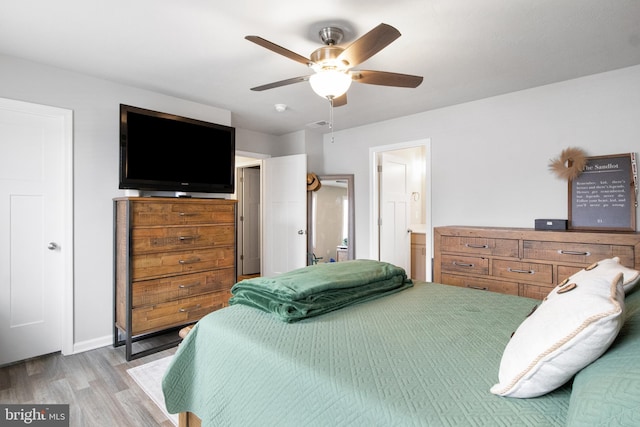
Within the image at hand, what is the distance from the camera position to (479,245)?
9.55 feet

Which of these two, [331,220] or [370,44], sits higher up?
[370,44]

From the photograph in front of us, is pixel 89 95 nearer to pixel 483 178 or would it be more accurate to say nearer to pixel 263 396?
pixel 263 396

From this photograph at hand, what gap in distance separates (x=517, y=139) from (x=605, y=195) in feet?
2.83

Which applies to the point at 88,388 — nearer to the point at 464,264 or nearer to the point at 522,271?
the point at 464,264

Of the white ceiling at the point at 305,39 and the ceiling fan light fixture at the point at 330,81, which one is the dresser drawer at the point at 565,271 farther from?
the ceiling fan light fixture at the point at 330,81

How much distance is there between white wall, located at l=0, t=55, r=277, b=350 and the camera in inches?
107

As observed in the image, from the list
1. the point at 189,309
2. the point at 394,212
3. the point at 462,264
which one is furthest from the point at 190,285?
the point at 394,212

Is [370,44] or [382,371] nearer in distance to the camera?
[382,371]

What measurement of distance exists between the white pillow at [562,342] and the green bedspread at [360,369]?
0.05 metres

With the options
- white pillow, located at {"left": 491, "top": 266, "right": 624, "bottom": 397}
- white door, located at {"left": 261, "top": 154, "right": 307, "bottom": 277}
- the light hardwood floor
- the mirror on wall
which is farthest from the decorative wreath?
the light hardwood floor

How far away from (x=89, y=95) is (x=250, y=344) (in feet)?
9.35

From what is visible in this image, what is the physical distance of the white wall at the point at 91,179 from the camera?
2.71 metres

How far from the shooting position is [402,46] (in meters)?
Result: 2.28

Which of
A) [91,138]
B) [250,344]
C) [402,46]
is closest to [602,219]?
[402,46]
